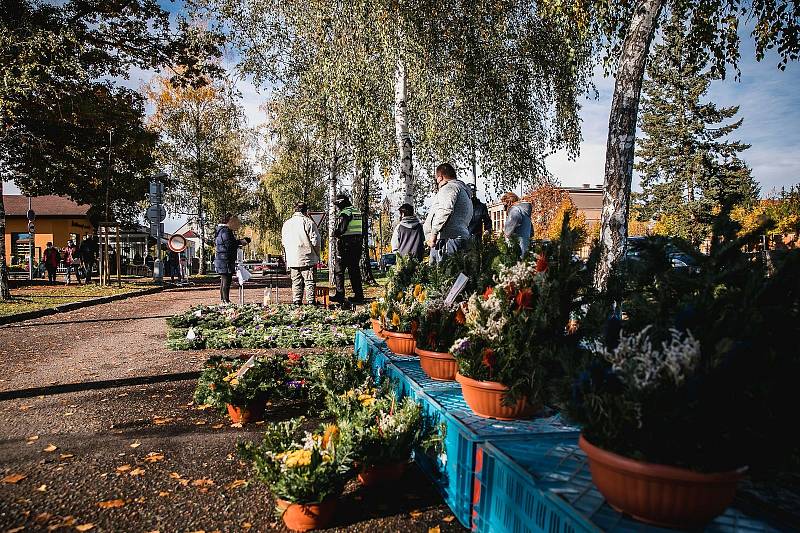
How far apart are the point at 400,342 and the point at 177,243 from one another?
21016 mm

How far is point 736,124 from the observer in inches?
1754

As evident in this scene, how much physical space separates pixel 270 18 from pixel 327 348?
12342mm

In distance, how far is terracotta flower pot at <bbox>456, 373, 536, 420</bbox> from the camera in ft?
9.97

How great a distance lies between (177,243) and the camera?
2375cm

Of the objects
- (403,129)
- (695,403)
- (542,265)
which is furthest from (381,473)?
(403,129)

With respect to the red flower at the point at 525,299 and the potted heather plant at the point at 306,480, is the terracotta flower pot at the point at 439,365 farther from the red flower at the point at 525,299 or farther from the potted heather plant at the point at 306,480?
the potted heather plant at the point at 306,480

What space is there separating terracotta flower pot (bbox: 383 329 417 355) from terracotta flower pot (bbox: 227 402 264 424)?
3.96 ft

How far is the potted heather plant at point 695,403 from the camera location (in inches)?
73.0

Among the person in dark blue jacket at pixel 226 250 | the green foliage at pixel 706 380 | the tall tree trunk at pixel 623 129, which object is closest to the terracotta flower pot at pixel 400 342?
the green foliage at pixel 706 380

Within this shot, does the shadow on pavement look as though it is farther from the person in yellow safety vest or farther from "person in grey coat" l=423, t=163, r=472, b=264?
the person in yellow safety vest

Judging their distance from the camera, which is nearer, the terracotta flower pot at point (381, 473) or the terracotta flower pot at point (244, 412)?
the terracotta flower pot at point (381, 473)

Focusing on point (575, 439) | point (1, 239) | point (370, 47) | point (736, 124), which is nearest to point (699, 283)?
point (575, 439)

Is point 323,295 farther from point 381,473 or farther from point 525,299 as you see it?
point 525,299

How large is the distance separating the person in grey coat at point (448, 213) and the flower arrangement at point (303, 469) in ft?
14.5
